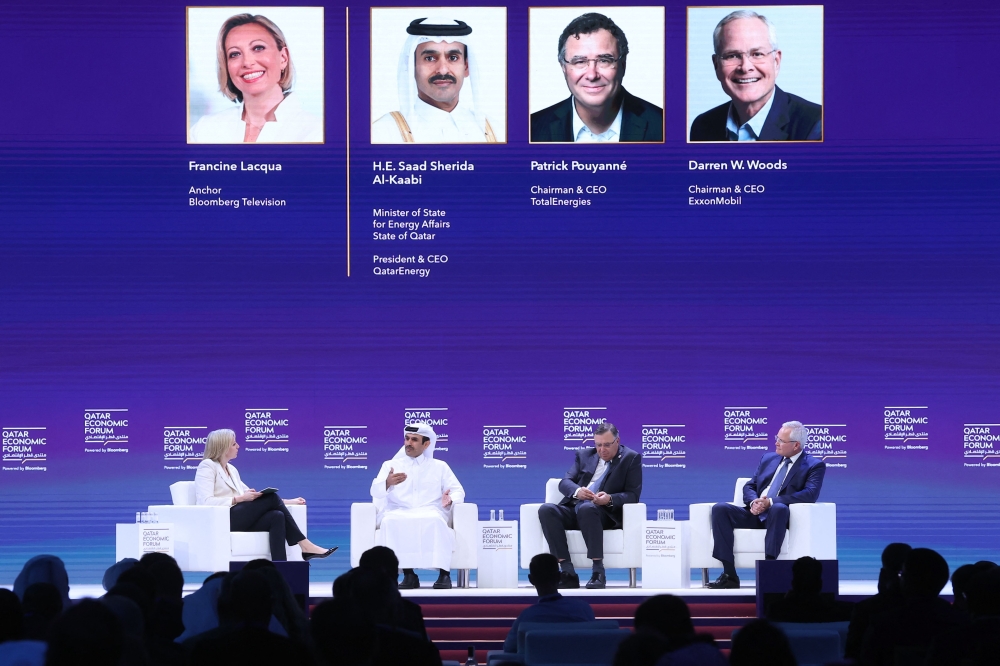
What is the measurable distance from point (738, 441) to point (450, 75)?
340cm

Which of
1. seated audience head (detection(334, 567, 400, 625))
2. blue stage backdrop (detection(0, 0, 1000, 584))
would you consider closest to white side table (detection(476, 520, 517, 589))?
blue stage backdrop (detection(0, 0, 1000, 584))

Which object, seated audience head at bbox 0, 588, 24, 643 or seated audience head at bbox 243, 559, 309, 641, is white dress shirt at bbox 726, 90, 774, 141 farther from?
seated audience head at bbox 0, 588, 24, 643

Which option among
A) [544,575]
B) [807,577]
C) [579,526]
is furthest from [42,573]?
[579,526]

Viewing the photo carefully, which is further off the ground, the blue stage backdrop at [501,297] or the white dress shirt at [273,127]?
the white dress shirt at [273,127]

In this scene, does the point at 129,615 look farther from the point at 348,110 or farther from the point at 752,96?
the point at 752,96

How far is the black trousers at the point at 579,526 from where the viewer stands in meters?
8.79

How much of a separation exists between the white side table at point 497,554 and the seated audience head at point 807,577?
11.3 ft

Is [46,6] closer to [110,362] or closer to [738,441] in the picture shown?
[110,362]

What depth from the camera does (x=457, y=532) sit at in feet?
29.2

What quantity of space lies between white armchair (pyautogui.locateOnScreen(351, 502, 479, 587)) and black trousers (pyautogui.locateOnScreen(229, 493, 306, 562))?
0.47m

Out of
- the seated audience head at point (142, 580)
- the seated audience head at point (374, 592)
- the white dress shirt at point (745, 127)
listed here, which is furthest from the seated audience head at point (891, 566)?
A: the white dress shirt at point (745, 127)

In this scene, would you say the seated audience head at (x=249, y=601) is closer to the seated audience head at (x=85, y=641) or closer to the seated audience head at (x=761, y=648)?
the seated audience head at (x=85, y=641)

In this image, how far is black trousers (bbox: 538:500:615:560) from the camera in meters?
8.79

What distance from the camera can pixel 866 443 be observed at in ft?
32.0
